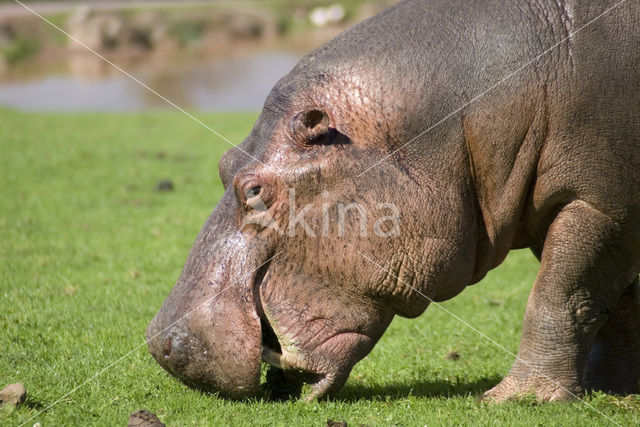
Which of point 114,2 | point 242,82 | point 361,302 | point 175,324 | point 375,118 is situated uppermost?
point 114,2

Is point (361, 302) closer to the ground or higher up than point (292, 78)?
closer to the ground

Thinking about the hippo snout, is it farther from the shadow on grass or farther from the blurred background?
the blurred background

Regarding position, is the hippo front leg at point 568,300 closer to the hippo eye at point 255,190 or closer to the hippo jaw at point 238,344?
the hippo jaw at point 238,344

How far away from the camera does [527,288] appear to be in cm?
762

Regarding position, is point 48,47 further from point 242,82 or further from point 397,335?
point 397,335

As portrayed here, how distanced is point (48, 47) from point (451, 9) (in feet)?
95.2

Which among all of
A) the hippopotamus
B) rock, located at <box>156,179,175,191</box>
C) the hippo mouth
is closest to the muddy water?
rock, located at <box>156,179,175,191</box>

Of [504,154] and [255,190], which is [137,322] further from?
[504,154]

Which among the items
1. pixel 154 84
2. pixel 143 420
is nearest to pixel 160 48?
pixel 154 84

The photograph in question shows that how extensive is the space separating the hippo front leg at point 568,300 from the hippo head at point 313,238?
0.54 meters

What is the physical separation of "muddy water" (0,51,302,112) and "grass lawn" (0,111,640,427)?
31.8 ft

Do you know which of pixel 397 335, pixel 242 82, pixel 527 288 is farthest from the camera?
pixel 242 82

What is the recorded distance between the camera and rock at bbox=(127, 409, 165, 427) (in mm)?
4133

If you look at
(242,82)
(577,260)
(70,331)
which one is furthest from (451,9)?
(242,82)
